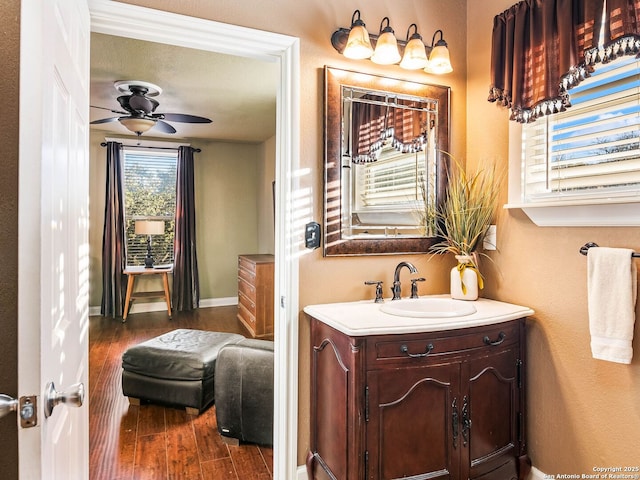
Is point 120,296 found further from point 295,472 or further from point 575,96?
point 575,96

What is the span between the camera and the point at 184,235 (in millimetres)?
5965

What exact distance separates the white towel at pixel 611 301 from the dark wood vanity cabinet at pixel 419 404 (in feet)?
1.22

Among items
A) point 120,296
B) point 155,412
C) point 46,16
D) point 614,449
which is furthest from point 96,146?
point 614,449

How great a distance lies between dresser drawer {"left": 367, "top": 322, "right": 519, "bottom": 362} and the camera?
1.61 m

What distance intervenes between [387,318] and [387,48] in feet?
4.18

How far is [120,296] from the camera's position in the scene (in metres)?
5.67

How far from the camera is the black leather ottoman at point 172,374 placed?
283 centimetres

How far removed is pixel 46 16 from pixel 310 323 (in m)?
1.55

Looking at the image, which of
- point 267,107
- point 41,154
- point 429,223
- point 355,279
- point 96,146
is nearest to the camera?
point 41,154

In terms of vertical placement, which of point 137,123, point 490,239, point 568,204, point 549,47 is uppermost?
point 137,123

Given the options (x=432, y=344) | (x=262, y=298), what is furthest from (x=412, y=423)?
(x=262, y=298)

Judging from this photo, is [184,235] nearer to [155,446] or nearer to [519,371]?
[155,446]

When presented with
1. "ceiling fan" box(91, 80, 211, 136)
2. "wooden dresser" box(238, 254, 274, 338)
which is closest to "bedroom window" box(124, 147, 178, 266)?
"wooden dresser" box(238, 254, 274, 338)

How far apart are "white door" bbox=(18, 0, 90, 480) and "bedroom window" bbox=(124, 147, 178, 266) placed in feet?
15.6
